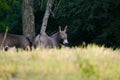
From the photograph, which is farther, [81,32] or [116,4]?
[81,32]

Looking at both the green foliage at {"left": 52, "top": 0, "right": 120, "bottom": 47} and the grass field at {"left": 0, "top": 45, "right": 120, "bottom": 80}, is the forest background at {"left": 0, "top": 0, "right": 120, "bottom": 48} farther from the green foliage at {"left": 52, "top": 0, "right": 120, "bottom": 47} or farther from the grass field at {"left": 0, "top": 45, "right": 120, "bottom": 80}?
the grass field at {"left": 0, "top": 45, "right": 120, "bottom": 80}

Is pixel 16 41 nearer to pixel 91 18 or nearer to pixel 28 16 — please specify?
pixel 28 16

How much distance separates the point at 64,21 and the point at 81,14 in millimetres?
2285

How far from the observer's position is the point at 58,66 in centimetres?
955

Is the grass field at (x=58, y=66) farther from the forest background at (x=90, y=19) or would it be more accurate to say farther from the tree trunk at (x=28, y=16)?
the forest background at (x=90, y=19)

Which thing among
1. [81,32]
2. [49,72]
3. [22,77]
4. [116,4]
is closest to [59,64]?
[49,72]

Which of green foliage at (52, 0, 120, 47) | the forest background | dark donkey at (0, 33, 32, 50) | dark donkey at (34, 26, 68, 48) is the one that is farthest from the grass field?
green foliage at (52, 0, 120, 47)

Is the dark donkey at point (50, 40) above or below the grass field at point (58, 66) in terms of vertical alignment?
below

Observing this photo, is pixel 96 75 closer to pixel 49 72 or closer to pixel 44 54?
A: pixel 49 72

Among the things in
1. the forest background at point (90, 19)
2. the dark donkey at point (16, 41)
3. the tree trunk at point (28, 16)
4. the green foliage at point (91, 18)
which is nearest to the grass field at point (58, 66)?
the dark donkey at point (16, 41)

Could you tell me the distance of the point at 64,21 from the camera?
41406 mm

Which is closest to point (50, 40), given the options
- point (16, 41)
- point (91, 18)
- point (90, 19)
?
point (16, 41)

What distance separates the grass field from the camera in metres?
8.76

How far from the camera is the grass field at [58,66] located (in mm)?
8758
